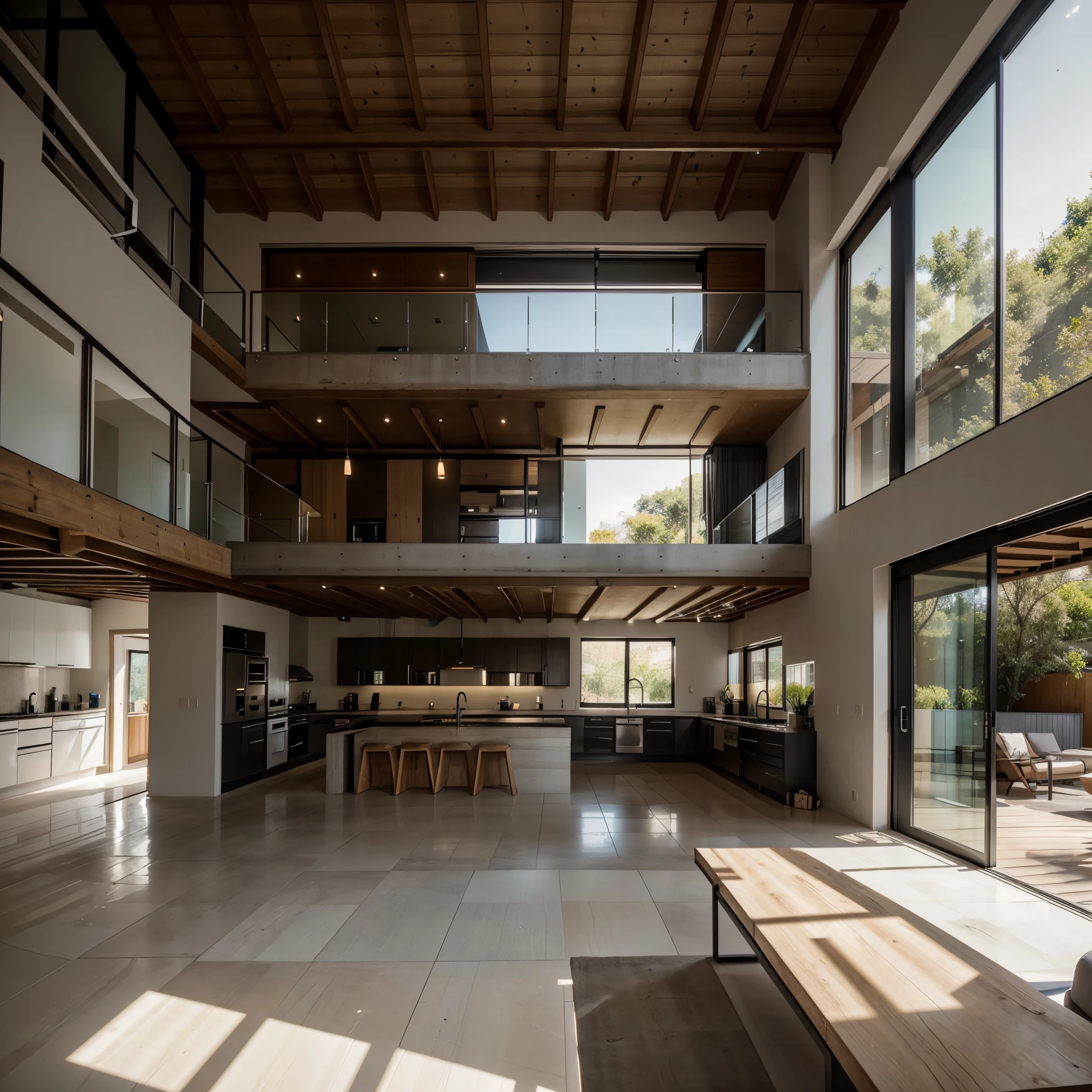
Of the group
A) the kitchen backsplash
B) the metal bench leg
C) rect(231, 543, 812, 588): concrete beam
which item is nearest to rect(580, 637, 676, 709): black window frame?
rect(231, 543, 812, 588): concrete beam

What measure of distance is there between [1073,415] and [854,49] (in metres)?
5.78

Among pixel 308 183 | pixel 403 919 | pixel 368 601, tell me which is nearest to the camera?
pixel 403 919

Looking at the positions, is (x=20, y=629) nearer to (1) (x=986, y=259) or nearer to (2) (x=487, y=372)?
(2) (x=487, y=372)

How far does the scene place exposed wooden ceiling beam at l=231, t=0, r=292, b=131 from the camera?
26.3ft

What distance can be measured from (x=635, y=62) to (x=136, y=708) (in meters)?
11.8

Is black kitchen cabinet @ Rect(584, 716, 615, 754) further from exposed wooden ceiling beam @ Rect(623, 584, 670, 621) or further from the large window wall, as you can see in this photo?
the large window wall

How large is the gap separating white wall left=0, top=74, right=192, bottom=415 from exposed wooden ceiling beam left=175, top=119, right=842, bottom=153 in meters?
2.76

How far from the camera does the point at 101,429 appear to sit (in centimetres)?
588

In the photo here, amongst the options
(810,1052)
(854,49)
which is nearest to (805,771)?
(810,1052)

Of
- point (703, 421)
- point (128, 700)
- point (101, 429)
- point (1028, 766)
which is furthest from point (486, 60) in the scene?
point (128, 700)

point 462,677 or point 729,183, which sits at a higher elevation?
point 729,183

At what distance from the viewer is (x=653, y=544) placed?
9.55 meters

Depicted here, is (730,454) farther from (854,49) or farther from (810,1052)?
(810,1052)

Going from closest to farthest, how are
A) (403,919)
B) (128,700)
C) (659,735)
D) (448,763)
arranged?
(403,919), (448,763), (128,700), (659,735)
